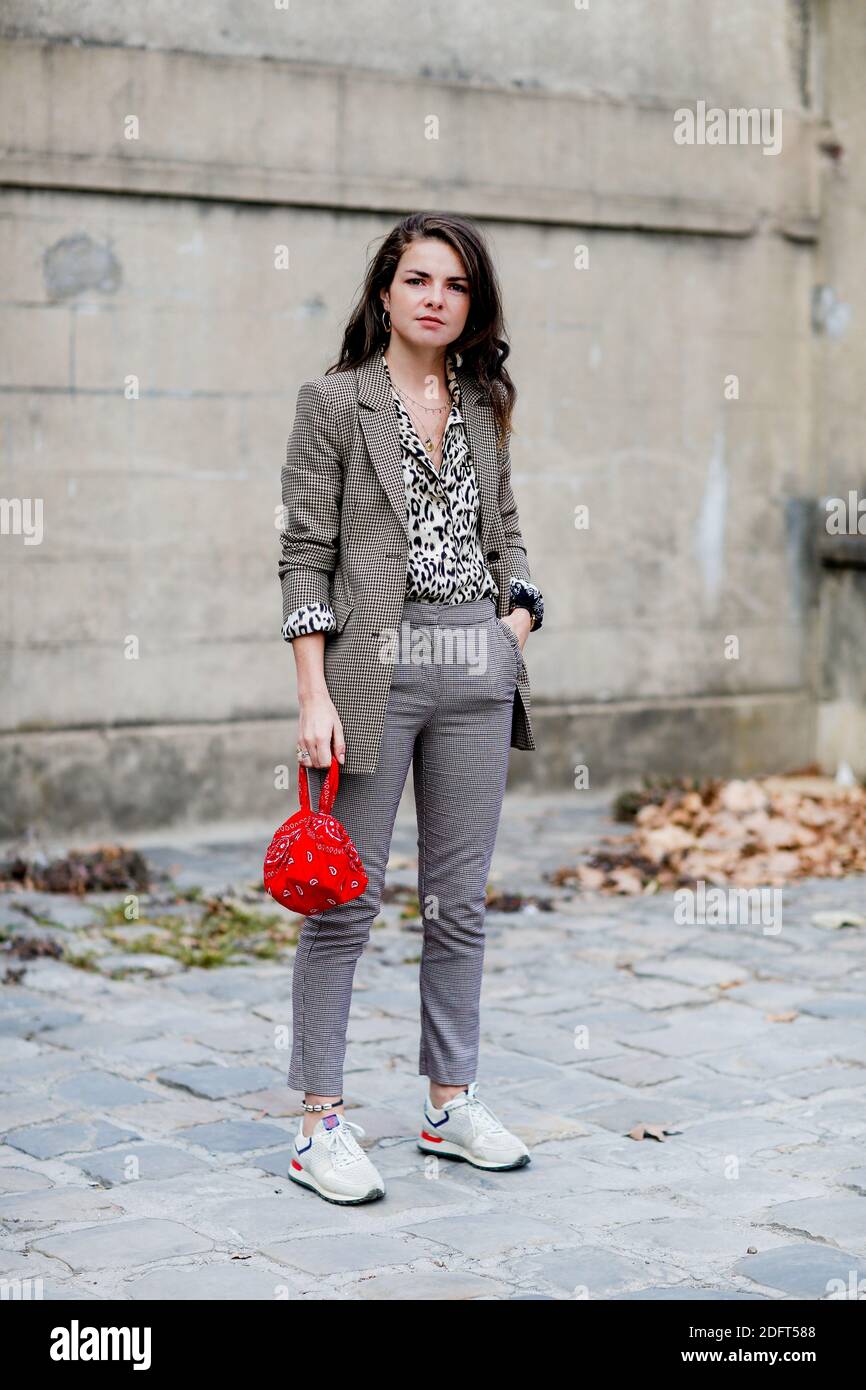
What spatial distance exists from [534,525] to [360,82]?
2233 millimetres

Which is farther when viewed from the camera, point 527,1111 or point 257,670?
point 257,670

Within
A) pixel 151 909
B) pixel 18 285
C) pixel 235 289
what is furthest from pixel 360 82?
pixel 151 909

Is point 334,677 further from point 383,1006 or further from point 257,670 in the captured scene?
point 257,670

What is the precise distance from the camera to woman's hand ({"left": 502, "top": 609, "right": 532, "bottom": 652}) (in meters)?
4.61

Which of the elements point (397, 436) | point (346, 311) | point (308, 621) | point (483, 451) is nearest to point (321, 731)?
point (308, 621)

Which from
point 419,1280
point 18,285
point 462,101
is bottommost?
point 419,1280

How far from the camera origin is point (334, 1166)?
4371 mm

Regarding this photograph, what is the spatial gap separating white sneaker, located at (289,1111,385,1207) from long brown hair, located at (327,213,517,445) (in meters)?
1.67

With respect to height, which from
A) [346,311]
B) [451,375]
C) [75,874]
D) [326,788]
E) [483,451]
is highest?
[346,311]

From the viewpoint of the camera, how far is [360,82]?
8.89 metres

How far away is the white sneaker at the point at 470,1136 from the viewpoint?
4.57 meters

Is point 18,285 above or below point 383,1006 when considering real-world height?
above

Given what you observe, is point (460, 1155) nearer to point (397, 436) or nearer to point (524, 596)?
point (524, 596)

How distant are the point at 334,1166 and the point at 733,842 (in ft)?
14.5
